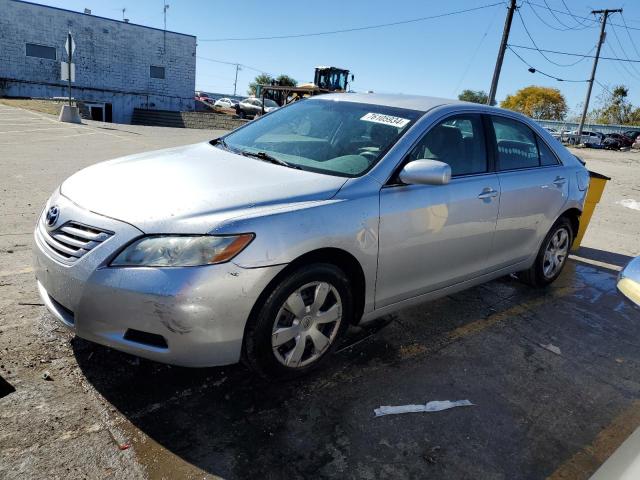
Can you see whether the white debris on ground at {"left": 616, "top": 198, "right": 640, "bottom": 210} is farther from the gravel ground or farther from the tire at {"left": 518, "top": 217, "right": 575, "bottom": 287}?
the gravel ground

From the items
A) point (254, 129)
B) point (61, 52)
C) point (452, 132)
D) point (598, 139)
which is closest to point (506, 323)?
point (452, 132)

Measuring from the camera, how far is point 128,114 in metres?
40.5

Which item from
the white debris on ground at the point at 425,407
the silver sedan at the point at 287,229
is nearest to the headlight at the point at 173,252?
the silver sedan at the point at 287,229

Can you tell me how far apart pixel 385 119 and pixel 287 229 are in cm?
139

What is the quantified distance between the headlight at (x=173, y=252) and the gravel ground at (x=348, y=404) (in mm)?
803

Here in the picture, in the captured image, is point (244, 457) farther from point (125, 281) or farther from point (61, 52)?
point (61, 52)

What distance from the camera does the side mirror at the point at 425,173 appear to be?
306 cm

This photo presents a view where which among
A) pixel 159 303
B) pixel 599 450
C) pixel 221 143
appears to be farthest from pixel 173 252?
pixel 599 450

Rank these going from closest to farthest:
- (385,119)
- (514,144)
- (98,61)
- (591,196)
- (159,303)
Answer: (159,303), (385,119), (514,144), (591,196), (98,61)

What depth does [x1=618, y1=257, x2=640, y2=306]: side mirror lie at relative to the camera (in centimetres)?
162

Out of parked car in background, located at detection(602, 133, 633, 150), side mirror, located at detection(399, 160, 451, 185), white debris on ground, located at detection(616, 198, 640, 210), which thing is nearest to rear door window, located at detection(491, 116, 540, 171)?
side mirror, located at detection(399, 160, 451, 185)

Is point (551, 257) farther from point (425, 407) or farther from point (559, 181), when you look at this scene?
point (425, 407)

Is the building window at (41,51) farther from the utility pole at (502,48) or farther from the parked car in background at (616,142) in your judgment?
the parked car in background at (616,142)

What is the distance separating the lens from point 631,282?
1650mm
